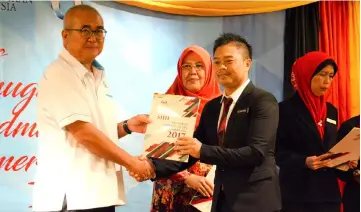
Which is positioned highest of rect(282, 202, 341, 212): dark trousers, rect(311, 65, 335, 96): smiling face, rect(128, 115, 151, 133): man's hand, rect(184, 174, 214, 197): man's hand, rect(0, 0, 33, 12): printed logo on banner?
rect(0, 0, 33, 12): printed logo on banner

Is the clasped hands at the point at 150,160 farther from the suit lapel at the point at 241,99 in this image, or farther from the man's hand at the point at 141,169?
the suit lapel at the point at 241,99

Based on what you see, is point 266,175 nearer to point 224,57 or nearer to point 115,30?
point 224,57

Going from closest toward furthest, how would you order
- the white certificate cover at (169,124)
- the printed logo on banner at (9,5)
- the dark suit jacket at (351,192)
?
the white certificate cover at (169,124)
the dark suit jacket at (351,192)
the printed logo on banner at (9,5)

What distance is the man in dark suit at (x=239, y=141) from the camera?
1739 mm

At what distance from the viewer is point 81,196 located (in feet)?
6.32

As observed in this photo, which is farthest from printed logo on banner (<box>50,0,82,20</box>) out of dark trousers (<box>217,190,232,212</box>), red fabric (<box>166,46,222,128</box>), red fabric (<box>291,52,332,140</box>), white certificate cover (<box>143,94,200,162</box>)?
dark trousers (<box>217,190,232,212</box>)

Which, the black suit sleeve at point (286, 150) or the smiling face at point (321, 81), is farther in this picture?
the smiling face at point (321, 81)

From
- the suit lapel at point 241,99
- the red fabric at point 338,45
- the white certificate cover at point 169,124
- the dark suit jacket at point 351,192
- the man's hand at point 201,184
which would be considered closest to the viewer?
the suit lapel at point 241,99

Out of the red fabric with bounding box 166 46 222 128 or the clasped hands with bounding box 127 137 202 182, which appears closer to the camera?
the clasped hands with bounding box 127 137 202 182

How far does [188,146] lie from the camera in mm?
1849

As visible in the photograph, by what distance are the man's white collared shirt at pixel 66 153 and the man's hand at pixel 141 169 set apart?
15cm

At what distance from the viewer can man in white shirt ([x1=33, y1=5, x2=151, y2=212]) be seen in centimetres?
192

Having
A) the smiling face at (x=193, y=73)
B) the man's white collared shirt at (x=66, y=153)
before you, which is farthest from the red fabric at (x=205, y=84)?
the man's white collared shirt at (x=66, y=153)

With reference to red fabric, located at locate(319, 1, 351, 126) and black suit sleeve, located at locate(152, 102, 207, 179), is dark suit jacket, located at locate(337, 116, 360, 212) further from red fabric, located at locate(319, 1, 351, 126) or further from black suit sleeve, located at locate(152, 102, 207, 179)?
black suit sleeve, located at locate(152, 102, 207, 179)
